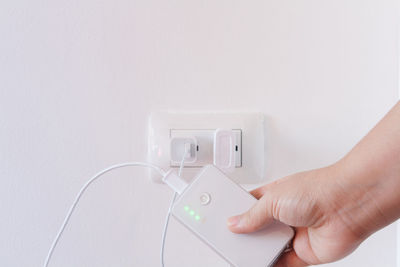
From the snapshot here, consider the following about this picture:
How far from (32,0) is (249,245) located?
526mm

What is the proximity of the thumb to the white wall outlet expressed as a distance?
0.34 ft

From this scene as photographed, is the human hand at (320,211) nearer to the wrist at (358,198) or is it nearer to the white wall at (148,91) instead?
the wrist at (358,198)

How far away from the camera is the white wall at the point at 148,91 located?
1.86ft

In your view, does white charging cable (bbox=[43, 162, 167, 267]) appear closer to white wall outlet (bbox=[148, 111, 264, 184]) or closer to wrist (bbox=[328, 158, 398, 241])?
white wall outlet (bbox=[148, 111, 264, 184])

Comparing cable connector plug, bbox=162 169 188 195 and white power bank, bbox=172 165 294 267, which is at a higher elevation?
cable connector plug, bbox=162 169 188 195

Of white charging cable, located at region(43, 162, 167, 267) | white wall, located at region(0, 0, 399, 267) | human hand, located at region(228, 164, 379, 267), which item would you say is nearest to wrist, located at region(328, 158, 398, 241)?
human hand, located at region(228, 164, 379, 267)

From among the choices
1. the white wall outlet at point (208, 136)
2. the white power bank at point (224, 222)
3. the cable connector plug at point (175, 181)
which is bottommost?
the white power bank at point (224, 222)

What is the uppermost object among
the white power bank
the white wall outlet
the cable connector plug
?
the white wall outlet

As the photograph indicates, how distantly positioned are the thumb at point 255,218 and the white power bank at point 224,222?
1cm

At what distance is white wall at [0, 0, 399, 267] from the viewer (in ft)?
1.86

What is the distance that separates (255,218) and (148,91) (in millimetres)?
275

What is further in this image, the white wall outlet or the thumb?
the white wall outlet

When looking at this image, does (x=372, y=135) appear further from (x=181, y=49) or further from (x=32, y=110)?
(x=32, y=110)

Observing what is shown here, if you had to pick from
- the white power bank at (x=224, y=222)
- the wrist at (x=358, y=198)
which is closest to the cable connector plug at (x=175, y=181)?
the white power bank at (x=224, y=222)
